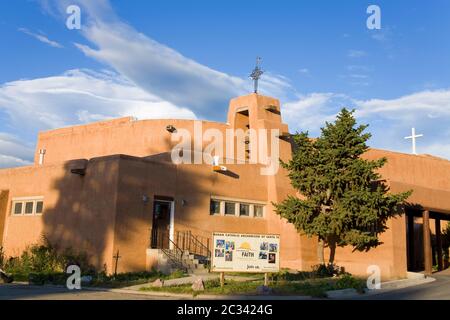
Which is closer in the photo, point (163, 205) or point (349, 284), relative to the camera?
point (349, 284)

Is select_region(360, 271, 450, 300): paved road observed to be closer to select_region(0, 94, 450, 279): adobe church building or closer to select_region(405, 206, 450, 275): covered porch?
select_region(0, 94, 450, 279): adobe church building

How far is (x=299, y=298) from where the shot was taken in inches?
614

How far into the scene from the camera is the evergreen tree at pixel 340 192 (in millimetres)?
22359

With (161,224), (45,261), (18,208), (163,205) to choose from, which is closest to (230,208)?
(163,205)

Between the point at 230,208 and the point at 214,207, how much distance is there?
1.11m

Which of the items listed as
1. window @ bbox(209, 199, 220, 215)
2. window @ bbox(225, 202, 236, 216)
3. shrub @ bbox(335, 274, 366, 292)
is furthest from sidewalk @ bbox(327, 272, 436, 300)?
window @ bbox(209, 199, 220, 215)

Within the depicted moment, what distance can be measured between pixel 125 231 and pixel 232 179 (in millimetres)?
7141

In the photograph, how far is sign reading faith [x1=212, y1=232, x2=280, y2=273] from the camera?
56.5 ft

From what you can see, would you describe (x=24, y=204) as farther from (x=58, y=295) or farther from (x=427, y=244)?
(x=427, y=244)

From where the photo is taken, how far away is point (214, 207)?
26562mm

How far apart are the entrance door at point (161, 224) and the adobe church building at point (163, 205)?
0.05 m
